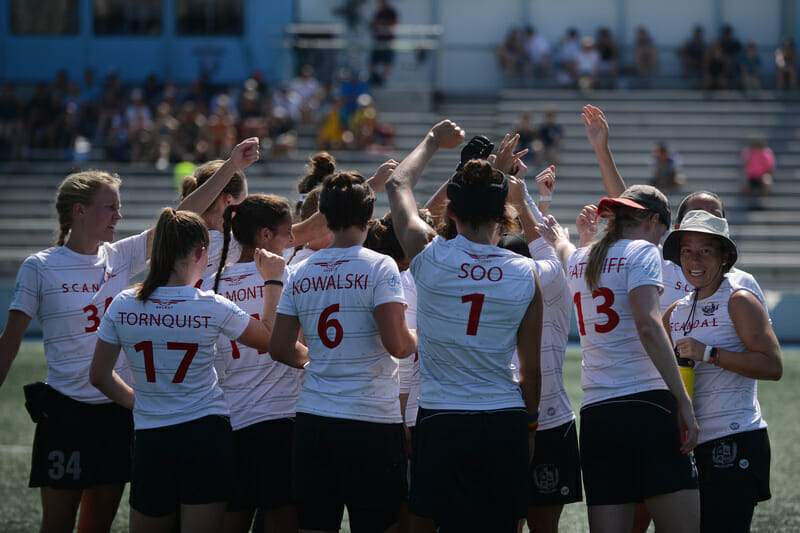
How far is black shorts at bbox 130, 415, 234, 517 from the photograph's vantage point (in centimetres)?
390

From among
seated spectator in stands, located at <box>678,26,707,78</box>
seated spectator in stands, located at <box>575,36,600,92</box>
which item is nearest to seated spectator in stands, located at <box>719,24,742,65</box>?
seated spectator in stands, located at <box>678,26,707,78</box>

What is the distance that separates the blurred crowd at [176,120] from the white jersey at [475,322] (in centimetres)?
1644

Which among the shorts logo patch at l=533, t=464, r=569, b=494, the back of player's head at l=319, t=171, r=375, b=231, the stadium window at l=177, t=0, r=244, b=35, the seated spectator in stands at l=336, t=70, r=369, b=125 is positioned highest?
the stadium window at l=177, t=0, r=244, b=35

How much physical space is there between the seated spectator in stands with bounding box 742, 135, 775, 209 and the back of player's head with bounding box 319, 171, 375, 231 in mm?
16832

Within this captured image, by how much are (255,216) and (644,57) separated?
20257 mm

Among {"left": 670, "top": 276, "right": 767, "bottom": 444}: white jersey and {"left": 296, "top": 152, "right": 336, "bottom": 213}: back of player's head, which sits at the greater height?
{"left": 296, "top": 152, "right": 336, "bottom": 213}: back of player's head

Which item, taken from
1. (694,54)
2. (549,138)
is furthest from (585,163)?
(694,54)

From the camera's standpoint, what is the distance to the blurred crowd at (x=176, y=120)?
2027 cm

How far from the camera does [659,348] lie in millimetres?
3752

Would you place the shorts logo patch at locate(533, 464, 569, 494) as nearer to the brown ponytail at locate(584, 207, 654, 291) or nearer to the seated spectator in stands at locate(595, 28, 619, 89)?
the brown ponytail at locate(584, 207, 654, 291)

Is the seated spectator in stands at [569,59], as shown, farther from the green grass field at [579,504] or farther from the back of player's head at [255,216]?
the back of player's head at [255,216]

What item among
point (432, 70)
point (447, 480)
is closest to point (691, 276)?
point (447, 480)

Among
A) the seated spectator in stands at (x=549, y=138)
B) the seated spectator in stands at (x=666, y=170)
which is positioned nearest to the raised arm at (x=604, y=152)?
the seated spectator in stands at (x=666, y=170)

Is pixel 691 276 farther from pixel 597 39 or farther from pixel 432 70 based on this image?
pixel 597 39
